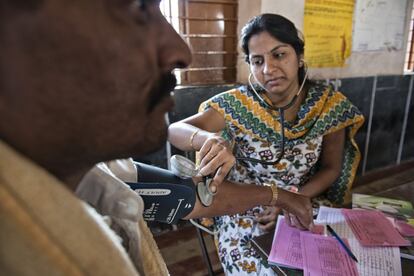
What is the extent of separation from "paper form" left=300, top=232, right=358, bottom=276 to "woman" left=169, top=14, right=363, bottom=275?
0.31 meters

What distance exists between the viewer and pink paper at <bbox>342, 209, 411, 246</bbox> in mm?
820

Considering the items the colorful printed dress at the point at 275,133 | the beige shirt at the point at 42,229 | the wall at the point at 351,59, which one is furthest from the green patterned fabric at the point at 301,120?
the beige shirt at the point at 42,229

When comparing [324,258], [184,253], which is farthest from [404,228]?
[184,253]

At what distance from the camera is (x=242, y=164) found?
1371mm

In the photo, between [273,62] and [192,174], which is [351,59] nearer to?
[273,62]

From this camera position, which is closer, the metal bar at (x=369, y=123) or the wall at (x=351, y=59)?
the wall at (x=351, y=59)

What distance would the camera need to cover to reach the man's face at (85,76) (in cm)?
28

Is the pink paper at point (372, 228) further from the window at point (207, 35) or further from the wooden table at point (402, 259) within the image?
the window at point (207, 35)

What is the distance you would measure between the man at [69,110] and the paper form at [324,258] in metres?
0.56

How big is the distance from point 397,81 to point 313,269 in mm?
2783

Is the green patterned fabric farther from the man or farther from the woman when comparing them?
the man

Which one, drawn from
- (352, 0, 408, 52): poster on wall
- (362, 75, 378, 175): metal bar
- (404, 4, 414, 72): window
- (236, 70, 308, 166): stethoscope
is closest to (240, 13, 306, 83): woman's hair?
(236, 70, 308, 166): stethoscope

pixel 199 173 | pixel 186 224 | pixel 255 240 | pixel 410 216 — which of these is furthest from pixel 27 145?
pixel 186 224

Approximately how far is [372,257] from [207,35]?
4.95 feet
